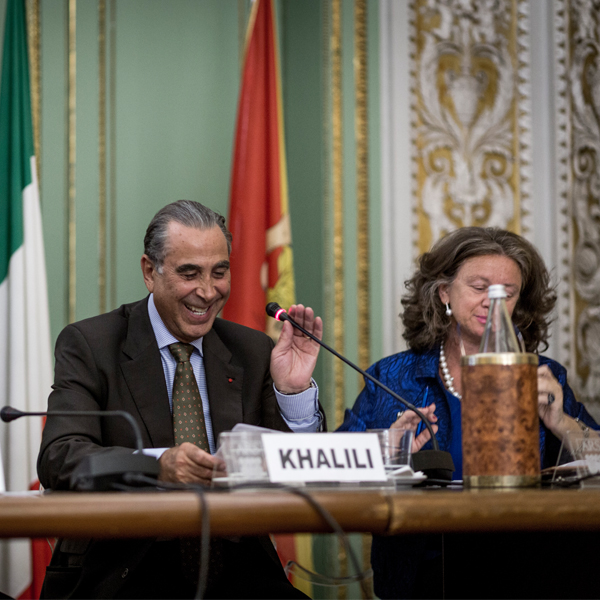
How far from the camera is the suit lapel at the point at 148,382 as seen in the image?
1848 millimetres

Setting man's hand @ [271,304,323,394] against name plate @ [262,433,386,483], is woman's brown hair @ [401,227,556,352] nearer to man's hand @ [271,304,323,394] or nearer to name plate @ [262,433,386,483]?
man's hand @ [271,304,323,394]

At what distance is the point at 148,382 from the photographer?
190 centimetres

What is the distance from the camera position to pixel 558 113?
345 cm

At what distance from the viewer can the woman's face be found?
2.41m

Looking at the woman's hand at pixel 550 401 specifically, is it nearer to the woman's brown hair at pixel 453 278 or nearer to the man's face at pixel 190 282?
the woman's brown hair at pixel 453 278

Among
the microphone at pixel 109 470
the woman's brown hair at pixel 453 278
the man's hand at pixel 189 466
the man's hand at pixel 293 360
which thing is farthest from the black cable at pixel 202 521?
the woman's brown hair at pixel 453 278

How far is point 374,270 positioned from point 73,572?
190 cm

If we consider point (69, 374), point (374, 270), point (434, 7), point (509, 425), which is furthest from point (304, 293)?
point (509, 425)

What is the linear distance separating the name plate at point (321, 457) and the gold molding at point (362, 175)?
2031mm

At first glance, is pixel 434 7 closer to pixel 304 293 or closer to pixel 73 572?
pixel 304 293

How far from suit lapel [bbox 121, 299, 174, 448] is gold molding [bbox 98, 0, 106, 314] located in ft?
4.13

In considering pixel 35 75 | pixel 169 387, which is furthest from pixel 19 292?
pixel 169 387

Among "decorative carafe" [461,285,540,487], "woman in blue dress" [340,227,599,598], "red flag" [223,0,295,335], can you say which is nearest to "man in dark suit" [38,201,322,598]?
"woman in blue dress" [340,227,599,598]

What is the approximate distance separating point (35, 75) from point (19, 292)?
91 cm
